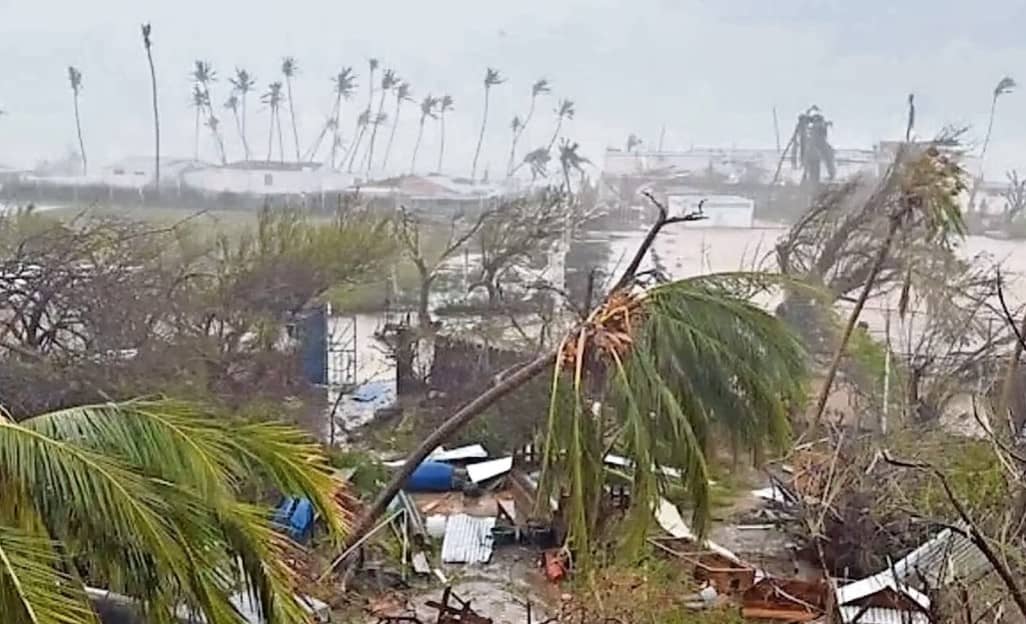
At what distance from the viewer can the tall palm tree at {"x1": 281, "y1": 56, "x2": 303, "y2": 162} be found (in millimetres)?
11047

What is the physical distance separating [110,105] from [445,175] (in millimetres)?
3211

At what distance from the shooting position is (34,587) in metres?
2.10

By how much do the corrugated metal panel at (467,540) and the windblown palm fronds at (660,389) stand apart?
2415 millimetres

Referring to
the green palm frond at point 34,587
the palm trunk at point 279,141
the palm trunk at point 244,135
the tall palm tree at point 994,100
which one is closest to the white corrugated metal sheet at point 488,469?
the palm trunk at point 279,141

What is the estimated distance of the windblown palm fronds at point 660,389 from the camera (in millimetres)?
4539

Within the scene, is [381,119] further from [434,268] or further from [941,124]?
[941,124]

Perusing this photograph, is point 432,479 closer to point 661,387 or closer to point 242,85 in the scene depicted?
point 661,387

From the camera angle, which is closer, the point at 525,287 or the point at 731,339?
the point at 731,339

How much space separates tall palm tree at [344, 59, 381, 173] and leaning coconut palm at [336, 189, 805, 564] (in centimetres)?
657

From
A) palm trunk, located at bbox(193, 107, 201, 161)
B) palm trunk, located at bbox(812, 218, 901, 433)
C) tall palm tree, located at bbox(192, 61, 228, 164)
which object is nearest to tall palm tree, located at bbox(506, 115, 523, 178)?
tall palm tree, located at bbox(192, 61, 228, 164)

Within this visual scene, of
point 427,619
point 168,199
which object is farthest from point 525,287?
point 427,619

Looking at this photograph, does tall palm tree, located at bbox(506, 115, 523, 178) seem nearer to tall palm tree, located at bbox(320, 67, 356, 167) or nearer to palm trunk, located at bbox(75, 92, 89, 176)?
tall palm tree, located at bbox(320, 67, 356, 167)

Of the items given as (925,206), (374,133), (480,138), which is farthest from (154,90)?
(925,206)

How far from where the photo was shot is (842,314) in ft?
27.1
